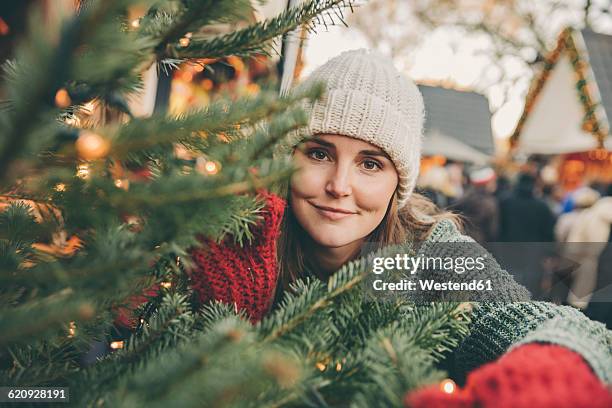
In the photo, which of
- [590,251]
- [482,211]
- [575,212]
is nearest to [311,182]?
[590,251]

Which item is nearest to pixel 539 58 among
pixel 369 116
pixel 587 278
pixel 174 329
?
pixel 587 278

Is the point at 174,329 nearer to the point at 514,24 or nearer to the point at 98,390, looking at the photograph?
the point at 98,390

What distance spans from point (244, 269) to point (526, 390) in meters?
0.66

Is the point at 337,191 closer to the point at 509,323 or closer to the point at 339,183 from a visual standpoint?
the point at 339,183

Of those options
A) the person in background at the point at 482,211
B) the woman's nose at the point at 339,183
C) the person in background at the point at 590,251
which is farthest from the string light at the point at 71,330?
the person in background at the point at 482,211

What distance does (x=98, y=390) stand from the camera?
24.0 inches

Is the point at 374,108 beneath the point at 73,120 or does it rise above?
above

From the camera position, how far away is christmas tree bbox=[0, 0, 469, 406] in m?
0.42

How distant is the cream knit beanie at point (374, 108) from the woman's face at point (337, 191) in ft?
0.15

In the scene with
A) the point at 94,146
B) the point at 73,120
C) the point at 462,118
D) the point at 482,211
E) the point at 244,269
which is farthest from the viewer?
the point at 462,118

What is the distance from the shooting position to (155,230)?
0.54 metres

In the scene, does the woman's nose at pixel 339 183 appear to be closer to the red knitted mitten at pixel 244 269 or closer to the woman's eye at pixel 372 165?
the woman's eye at pixel 372 165

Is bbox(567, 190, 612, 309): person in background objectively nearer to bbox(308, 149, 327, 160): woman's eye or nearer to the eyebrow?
the eyebrow

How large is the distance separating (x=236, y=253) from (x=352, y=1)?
577 millimetres
